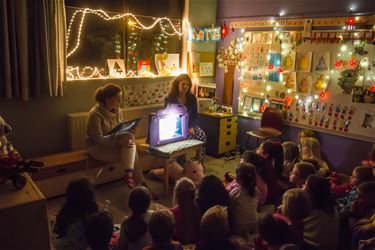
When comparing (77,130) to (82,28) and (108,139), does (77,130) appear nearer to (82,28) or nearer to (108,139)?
(108,139)

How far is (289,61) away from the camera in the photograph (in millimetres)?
Result: 4344

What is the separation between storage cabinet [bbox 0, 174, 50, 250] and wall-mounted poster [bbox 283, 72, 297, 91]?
3483 mm

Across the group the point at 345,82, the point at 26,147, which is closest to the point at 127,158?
the point at 26,147

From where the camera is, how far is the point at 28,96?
10.8 feet

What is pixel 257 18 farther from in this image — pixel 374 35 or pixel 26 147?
pixel 26 147

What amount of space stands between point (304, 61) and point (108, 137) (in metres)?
2.67

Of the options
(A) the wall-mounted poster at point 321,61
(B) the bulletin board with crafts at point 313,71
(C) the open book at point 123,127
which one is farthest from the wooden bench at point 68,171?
(A) the wall-mounted poster at point 321,61

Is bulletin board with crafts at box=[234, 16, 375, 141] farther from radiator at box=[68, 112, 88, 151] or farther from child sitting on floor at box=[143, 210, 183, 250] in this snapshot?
child sitting on floor at box=[143, 210, 183, 250]

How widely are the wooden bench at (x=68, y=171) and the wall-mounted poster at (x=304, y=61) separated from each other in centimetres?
229

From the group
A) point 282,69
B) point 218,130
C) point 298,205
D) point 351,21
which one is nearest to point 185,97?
point 218,130

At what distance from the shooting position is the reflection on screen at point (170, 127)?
3389mm

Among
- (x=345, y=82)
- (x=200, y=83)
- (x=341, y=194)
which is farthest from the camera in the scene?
(x=200, y=83)

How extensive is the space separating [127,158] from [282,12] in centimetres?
288

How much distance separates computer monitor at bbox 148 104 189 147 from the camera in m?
3.30
